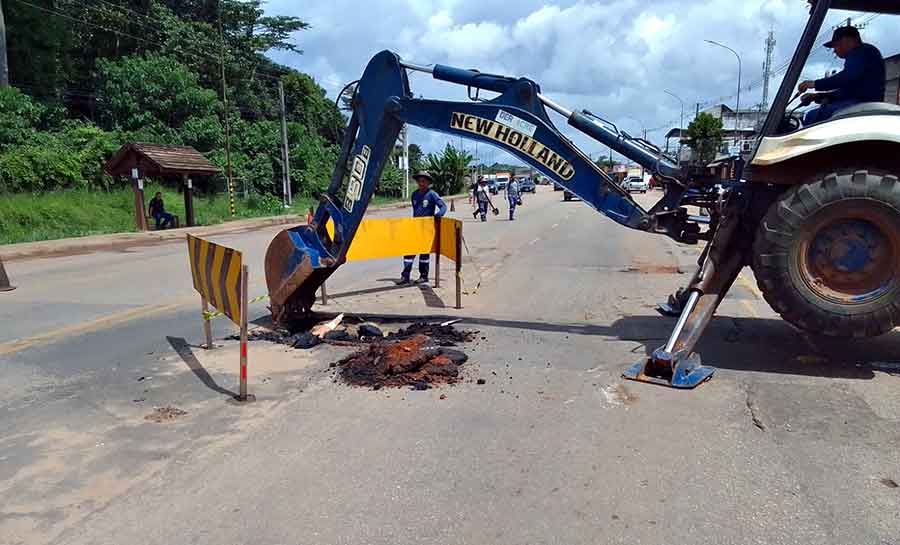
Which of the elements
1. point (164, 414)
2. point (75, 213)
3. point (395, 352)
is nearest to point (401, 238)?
point (395, 352)

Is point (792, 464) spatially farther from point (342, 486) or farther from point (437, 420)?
point (342, 486)

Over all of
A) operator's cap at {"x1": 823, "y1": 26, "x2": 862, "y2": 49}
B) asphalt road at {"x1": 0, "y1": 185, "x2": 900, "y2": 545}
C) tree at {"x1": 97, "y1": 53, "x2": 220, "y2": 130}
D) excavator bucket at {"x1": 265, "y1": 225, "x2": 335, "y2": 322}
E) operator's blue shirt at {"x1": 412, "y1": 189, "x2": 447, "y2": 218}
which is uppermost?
tree at {"x1": 97, "y1": 53, "x2": 220, "y2": 130}

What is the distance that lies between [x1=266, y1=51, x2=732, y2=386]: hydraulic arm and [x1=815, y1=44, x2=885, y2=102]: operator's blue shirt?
152cm

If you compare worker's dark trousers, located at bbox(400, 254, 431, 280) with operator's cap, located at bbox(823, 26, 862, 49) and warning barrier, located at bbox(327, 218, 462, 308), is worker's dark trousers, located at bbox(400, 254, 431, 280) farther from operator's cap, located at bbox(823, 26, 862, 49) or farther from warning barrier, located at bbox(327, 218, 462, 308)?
operator's cap, located at bbox(823, 26, 862, 49)

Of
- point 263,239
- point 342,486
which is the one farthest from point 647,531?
point 263,239

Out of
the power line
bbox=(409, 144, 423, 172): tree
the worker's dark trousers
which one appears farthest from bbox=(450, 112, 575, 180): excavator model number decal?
bbox=(409, 144, 423, 172): tree

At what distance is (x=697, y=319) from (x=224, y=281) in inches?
166

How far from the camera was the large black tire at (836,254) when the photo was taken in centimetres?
561

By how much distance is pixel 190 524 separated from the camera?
3529 millimetres

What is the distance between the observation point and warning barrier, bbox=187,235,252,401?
537 cm

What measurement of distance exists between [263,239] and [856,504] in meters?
19.0

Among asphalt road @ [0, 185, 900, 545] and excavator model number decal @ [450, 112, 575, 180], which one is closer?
asphalt road @ [0, 185, 900, 545]

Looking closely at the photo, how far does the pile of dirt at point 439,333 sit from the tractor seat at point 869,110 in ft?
13.3

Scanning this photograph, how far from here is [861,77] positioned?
5.89 m
